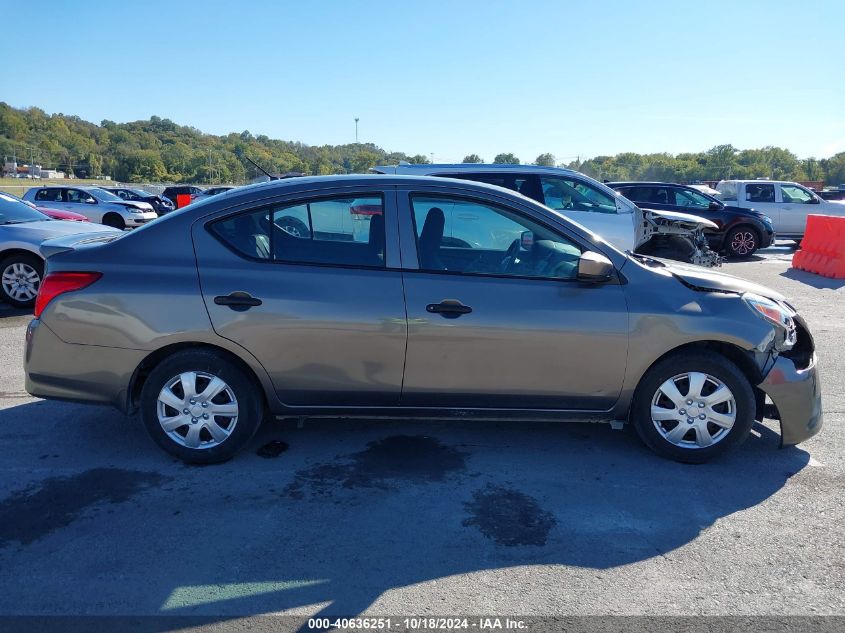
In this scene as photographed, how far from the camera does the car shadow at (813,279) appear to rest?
37.7 ft

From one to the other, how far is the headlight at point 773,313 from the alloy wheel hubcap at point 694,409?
1.63 feet

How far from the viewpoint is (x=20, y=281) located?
28.8 ft

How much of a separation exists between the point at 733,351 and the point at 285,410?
280 centimetres

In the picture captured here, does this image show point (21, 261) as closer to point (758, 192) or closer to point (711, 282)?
point (711, 282)

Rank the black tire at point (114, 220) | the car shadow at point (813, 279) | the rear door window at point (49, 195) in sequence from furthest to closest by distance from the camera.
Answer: the black tire at point (114, 220) < the rear door window at point (49, 195) < the car shadow at point (813, 279)

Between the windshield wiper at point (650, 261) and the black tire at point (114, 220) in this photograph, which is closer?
the windshield wiper at point (650, 261)

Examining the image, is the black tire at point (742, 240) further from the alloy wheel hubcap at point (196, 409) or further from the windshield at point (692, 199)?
the alloy wheel hubcap at point (196, 409)

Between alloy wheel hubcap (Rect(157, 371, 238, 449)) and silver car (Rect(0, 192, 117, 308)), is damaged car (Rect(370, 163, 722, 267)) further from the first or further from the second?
alloy wheel hubcap (Rect(157, 371, 238, 449))

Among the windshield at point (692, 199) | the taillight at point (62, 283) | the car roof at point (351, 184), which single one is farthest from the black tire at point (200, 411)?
the windshield at point (692, 199)

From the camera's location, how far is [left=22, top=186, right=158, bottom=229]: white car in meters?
22.7

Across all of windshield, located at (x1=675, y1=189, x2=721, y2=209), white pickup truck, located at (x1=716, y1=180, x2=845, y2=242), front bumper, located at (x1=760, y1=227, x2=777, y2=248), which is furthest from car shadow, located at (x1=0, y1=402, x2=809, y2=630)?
white pickup truck, located at (x1=716, y1=180, x2=845, y2=242)

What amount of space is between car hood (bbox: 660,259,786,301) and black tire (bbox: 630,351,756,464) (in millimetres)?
412

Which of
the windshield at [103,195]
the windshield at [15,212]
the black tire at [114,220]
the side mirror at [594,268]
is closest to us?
the side mirror at [594,268]

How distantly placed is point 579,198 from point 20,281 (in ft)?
24.6
